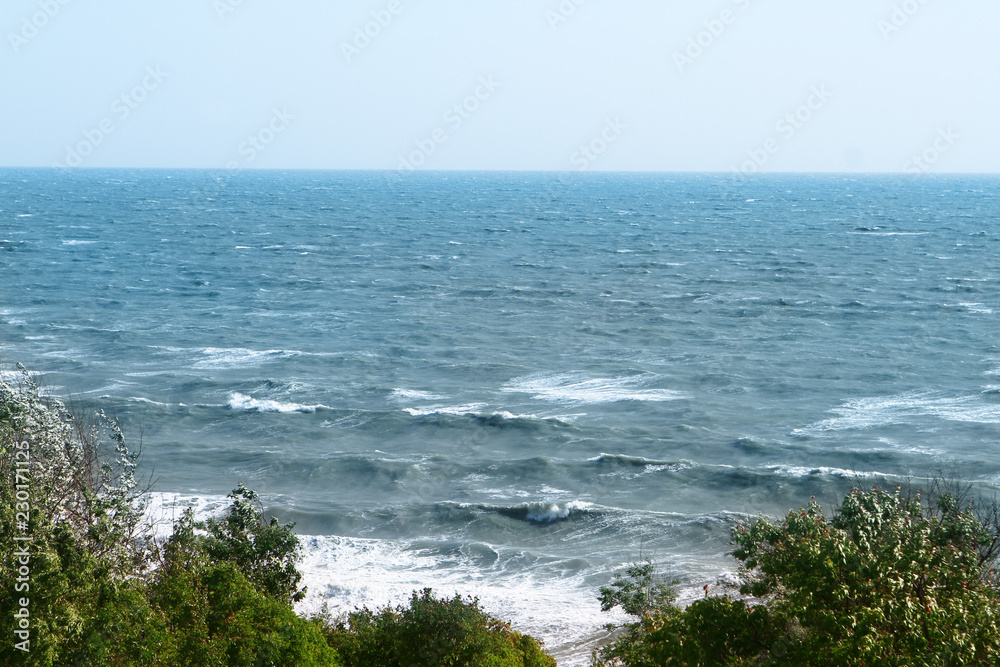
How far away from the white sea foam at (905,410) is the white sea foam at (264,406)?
1845cm

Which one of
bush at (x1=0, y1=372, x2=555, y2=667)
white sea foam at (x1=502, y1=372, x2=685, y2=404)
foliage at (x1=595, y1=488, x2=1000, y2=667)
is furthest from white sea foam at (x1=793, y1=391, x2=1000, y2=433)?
bush at (x1=0, y1=372, x2=555, y2=667)

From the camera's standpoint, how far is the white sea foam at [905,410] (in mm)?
32281

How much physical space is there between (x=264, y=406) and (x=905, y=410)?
2484 cm

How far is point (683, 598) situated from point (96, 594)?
12.3 metres

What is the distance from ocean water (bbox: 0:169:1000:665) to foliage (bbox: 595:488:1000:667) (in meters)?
5.46

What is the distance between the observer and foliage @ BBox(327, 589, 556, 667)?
13641 mm

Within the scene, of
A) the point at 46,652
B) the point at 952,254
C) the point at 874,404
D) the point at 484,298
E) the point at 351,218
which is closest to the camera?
the point at 46,652

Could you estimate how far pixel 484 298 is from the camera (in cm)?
5859

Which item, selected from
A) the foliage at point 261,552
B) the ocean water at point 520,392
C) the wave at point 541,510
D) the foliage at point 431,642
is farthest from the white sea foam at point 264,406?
the foliage at point 431,642

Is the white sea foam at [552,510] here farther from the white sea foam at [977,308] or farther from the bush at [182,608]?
the white sea foam at [977,308]

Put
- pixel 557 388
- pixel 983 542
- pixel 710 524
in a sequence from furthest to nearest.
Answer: pixel 557 388
pixel 710 524
pixel 983 542

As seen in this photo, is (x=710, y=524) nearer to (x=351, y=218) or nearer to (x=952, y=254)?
(x=952, y=254)

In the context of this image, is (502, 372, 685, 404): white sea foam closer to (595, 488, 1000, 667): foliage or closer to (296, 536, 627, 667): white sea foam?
(296, 536, 627, 667): white sea foam

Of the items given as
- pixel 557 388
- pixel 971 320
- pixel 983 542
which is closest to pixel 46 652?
pixel 983 542
